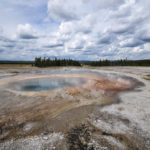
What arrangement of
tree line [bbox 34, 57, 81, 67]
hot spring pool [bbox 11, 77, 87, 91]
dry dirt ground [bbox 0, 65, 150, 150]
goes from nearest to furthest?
dry dirt ground [bbox 0, 65, 150, 150] → hot spring pool [bbox 11, 77, 87, 91] → tree line [bbox 34, 57, 81, 67]

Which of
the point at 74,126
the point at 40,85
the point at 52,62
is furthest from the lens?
the point at 52,62

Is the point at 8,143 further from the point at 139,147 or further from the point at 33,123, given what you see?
the point at 139,147

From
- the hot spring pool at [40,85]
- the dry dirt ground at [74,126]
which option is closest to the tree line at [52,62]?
the hot spring pool at [40,85]

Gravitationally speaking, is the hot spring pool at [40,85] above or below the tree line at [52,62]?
below

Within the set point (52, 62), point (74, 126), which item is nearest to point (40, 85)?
point (74, 126)

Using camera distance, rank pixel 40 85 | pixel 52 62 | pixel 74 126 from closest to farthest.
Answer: pixel 74 126 < pixel 40 85 < pixel 52 62

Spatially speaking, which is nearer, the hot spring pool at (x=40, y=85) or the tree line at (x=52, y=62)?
the hot spring pool at (x=40, y=85)

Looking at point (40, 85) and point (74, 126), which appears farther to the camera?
point (40, 85)

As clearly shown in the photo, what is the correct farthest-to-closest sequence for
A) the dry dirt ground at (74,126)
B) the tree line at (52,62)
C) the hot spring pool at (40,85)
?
1. the tree line at (52,62)
2. the hot spring pool at (40,85)
3. the dry dirt ground at (74,126)

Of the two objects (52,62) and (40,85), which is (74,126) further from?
(52,62)

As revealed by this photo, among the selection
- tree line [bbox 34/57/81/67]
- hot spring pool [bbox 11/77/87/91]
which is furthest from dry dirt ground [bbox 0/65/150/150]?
tree line [bbox 34/57/81/67]

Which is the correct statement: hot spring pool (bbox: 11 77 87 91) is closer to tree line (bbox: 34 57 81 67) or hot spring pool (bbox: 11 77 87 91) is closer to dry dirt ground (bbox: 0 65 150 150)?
dry dirt ground (bbox: 0 65 150 150)

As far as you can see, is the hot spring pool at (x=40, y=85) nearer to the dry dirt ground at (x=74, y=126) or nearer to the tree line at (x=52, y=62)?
the dry dirt ground at (x=74, y=126)

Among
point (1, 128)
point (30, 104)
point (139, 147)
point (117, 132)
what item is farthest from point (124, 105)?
point (1, 128)
